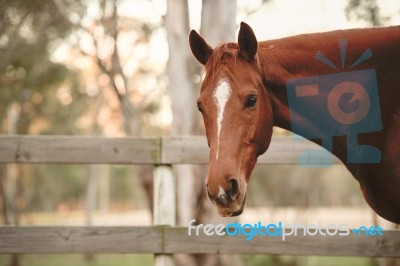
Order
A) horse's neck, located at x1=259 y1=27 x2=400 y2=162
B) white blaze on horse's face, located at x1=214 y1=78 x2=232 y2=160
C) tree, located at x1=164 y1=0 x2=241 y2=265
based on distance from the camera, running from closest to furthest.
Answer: white blaze on horse's face, located at x1=214 y1=78 x2=232 y2=160 < horse's neck, located at x1=259 y1=27 x2=400 y2=162 < tree, located at x1=164 y1=0 x2=241 y2=265

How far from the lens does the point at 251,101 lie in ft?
8.41

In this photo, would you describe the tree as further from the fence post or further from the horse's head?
the horse's head

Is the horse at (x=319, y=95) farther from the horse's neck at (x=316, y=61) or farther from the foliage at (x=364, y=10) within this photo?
the foliage at (x=364, y=10)

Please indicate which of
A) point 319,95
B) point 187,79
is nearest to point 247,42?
point 319,95

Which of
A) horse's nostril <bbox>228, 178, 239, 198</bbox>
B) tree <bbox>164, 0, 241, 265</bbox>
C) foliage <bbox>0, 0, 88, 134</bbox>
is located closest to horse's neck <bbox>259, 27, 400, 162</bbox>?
horse's nostril <bbox>228, 178, 239, 198</bbox>

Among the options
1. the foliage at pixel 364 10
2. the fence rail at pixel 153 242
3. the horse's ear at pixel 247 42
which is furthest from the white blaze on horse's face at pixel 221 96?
the foliage at pixel 364 10

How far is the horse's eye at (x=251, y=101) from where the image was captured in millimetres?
2545

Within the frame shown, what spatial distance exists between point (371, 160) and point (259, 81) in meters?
0.89

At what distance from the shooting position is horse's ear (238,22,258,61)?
8.58 feet

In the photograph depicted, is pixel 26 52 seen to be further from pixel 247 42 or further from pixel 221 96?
pixel 221 96

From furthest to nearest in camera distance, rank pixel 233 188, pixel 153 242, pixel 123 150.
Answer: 1. pixel 123 150
2. pixel 153 242
3. pixel 233 188

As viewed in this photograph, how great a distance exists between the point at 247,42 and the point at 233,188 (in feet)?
3.07

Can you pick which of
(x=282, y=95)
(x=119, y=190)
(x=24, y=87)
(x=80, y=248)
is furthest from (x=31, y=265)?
(x=119, y=190)

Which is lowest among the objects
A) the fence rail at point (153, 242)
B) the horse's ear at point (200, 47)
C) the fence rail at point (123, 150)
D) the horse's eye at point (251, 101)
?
the fence rail at point (153, 242)
